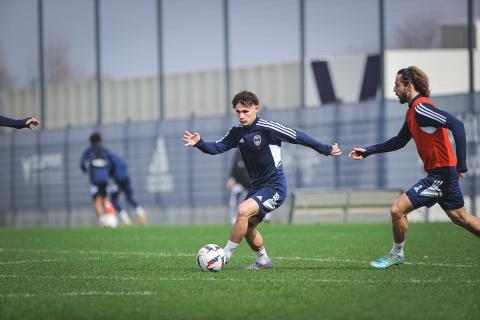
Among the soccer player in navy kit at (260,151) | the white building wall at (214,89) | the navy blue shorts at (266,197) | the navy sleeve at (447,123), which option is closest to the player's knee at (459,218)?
the navy sleeve at (447,123)

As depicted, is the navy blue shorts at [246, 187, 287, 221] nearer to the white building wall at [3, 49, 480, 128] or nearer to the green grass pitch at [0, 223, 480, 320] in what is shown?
the green grass pitch at [0, 223, 480, 320]

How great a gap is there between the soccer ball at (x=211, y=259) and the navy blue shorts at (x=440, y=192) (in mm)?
2013

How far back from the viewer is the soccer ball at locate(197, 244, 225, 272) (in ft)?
30.7

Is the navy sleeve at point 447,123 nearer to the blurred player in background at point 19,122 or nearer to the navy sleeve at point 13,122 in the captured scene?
the blurred player in background at point 19,122

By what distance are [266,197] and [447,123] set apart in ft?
6.59

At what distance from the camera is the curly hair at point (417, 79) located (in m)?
9.36

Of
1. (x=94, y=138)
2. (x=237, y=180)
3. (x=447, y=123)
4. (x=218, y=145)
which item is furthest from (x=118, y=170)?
(x=447, y=123)

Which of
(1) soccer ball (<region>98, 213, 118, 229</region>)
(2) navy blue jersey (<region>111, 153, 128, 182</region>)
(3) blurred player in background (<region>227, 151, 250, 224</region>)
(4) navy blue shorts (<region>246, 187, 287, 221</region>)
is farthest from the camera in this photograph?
(3) blurred player in background (<region>227, 151, 250, 224</region>)

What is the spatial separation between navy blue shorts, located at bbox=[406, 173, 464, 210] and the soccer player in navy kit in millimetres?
976

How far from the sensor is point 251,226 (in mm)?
9680

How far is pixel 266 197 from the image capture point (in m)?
9.63

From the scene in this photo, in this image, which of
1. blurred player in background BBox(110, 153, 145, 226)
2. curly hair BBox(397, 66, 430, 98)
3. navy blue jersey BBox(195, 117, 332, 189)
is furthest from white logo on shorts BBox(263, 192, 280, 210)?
blurred player in background BBox(110, 153, 145, 226)

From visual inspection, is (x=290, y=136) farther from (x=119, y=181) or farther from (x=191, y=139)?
(x=119, y=181)

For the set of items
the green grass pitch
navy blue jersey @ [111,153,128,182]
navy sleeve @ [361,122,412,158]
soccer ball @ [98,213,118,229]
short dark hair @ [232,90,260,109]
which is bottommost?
soccer ball @ [98,213,118,229]
